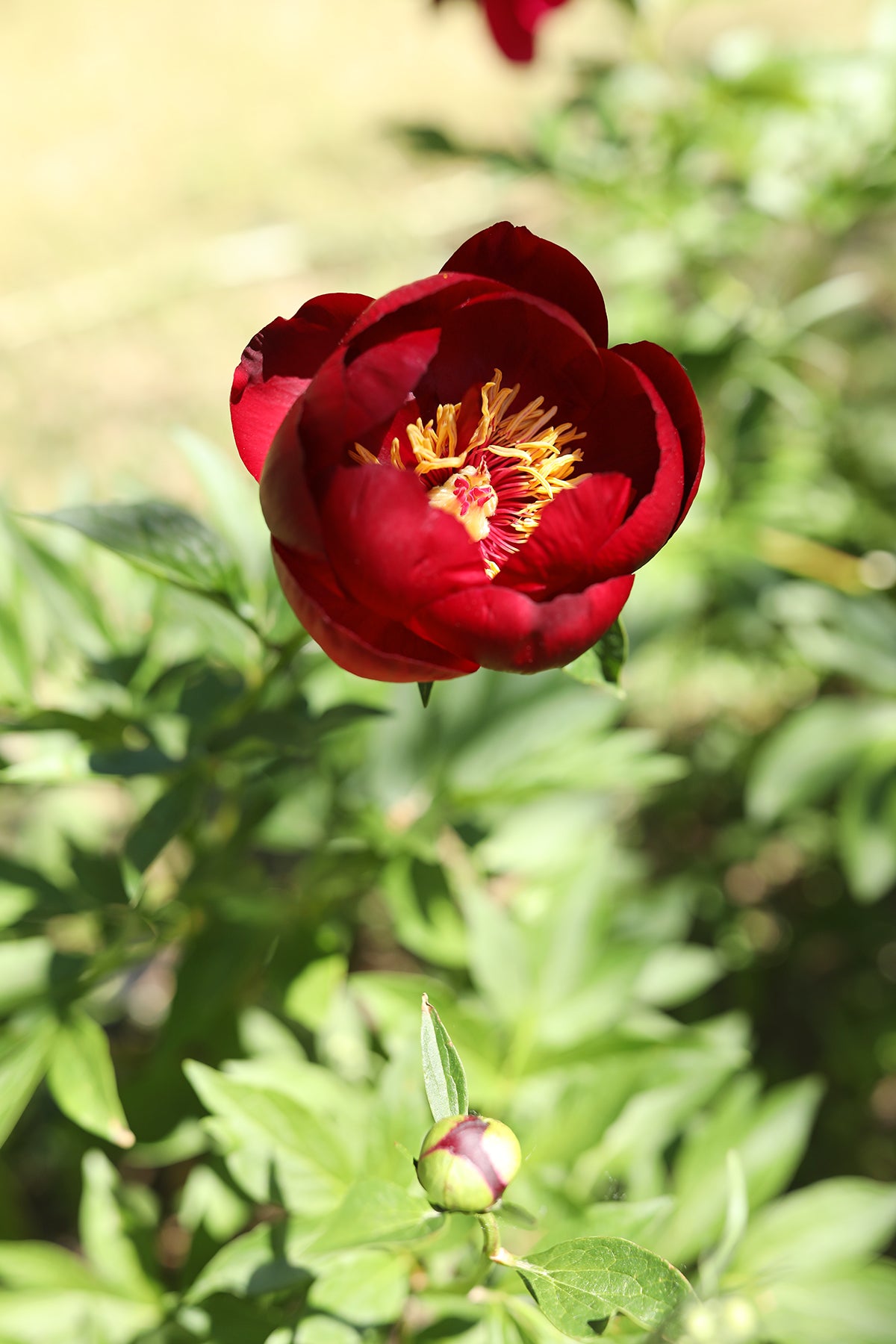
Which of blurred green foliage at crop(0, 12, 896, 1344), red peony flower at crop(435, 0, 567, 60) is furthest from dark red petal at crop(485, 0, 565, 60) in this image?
blurred green foliage at crop(0, 12, 896, 1344)

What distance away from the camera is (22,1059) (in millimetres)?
818

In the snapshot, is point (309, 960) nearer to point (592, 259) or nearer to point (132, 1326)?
point (132, 1326)

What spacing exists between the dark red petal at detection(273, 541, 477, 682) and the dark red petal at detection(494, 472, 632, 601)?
78 mm

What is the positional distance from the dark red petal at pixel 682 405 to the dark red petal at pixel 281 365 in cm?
17

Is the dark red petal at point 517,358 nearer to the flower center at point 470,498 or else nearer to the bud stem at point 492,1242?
the flower center at point 470,498

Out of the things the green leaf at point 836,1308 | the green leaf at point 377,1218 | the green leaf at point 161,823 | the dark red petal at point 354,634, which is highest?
the dark red petal at point 354,634

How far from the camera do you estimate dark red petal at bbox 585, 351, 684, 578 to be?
606 millimetres

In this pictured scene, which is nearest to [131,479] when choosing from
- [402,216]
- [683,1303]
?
[683,1303]

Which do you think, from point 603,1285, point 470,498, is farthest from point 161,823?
point 603,1285

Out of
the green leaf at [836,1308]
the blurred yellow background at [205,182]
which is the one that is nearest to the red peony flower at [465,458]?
the green leaf at [836,1308]

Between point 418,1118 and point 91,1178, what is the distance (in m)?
0.33

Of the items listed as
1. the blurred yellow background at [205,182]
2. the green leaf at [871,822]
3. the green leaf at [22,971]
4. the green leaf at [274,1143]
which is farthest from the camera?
the blurred yellow background at [205,182]

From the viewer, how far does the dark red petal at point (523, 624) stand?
0.58 meters

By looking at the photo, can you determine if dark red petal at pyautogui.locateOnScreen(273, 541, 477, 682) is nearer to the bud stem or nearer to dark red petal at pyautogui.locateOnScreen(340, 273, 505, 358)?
dark red petal at pyautogui.locateOnScreen(340, 273, 505, 358)
